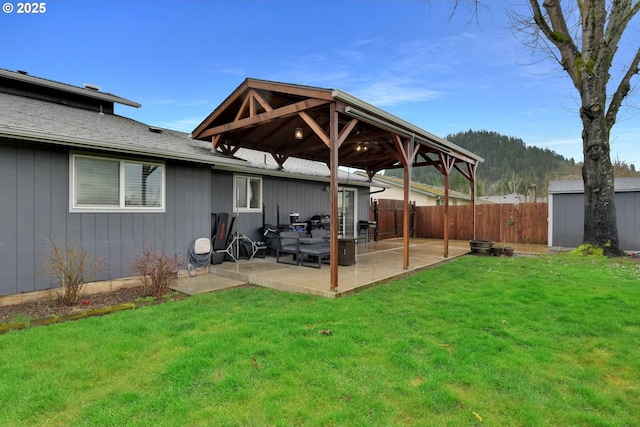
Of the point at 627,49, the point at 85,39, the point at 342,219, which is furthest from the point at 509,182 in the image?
the point at 85,39

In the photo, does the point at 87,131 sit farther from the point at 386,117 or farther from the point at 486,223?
the point at 486,223

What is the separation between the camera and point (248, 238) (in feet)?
27.1

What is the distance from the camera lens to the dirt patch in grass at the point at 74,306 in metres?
4.02

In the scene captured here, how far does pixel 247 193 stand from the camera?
333 inches

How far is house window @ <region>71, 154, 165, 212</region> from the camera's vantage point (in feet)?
16.5

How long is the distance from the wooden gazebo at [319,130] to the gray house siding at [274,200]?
2.41 feet

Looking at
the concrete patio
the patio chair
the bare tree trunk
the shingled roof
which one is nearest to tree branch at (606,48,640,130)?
the bare tree trunk

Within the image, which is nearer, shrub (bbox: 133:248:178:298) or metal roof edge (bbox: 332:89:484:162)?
metal roof edge (bbox: 332:89:484:162)

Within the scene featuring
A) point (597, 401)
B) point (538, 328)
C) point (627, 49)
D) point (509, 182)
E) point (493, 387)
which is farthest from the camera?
point (509, 182)

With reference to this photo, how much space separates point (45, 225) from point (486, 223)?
47.1 feet

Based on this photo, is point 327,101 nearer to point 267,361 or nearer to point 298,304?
point 298,304

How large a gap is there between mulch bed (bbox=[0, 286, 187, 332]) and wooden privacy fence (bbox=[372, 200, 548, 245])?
1072 centimetres

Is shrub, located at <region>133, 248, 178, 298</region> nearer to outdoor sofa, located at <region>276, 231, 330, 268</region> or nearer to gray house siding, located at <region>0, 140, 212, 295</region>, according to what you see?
gray house siding, located at <region>0, 140, 212, 295</region>

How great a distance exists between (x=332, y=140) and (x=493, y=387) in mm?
3650
